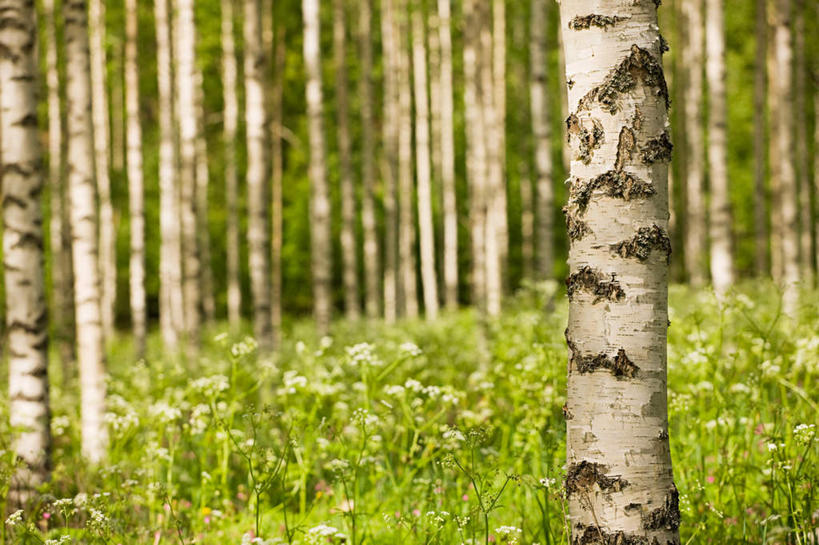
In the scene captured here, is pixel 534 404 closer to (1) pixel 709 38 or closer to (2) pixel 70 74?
(2) pixel 70 74

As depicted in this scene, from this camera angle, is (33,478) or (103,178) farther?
(103,178)

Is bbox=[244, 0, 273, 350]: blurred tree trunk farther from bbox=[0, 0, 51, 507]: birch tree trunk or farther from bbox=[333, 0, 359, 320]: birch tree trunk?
bbox=[333, 0, 359, 320]: birch tree trunk

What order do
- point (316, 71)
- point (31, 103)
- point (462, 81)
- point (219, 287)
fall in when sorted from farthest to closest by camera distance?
point (219, 287)
point (462, 81)
point (316, 71)
point (31, 103)

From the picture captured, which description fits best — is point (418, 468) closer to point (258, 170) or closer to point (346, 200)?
point (258, 170)

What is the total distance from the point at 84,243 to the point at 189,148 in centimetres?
598

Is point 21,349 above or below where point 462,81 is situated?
below

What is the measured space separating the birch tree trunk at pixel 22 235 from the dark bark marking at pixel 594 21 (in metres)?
3.79

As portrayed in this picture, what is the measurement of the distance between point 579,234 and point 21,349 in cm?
379

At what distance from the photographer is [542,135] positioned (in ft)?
32.8

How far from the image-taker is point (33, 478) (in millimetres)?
4414

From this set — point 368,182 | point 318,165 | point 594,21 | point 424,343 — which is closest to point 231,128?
point 368,182

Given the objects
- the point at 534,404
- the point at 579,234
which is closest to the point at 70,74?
the point at 534,404

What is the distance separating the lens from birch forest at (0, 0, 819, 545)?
7.72 ft

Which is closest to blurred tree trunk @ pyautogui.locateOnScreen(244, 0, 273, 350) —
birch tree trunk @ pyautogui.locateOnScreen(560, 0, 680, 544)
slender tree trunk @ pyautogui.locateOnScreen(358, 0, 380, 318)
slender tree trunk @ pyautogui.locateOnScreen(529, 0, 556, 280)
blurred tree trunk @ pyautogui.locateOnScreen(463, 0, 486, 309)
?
slender tree trunk @ pyautogui.locateOnScreen(529, 0, 556, 280)
